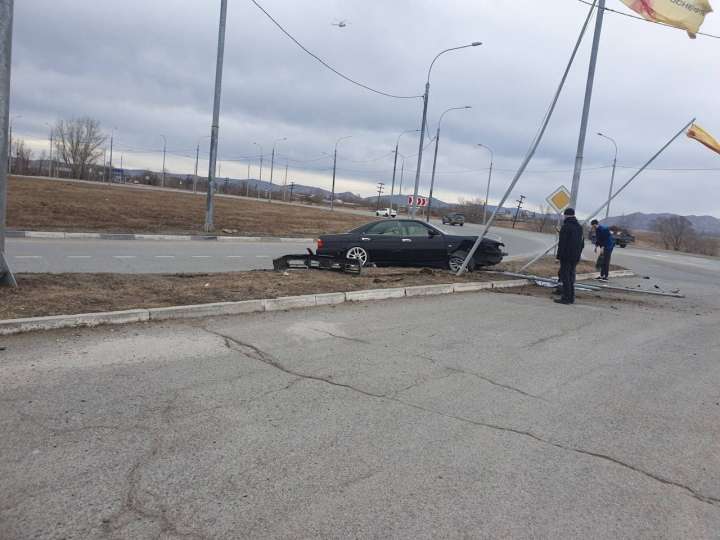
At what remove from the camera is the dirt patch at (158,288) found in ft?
22.9

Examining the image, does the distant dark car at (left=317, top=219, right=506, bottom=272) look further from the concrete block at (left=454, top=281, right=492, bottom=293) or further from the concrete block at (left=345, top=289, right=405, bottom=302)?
the concrete block at (left=345, top=289, right=405, bottom=302)

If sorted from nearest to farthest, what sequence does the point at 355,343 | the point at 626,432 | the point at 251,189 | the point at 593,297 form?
the point at 626,432
the point at 355,343
the point at 593,297
the point at 251,189

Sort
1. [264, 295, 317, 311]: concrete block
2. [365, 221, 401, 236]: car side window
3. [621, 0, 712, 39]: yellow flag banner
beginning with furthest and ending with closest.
Answer: 1. [365, 221, 401, 236]: car side window
2. [621, 0, 712, 39]: yellow flag banner
3. [264, 295, 317, 311]: concrete block

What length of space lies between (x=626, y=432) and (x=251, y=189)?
103 metres

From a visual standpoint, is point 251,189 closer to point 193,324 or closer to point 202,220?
point 202,220

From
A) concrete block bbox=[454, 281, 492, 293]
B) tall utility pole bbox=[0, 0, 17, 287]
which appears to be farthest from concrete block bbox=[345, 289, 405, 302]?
tall utility pole bbox=[0, 0, 17, 287]

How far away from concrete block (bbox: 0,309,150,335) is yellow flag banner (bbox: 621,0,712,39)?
435 inches

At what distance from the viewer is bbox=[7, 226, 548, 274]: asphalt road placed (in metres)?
12.0

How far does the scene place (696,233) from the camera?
289 ft

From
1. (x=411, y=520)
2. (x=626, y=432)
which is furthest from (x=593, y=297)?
(x=411, y=520)

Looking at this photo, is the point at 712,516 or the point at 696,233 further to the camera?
the point at 696,233

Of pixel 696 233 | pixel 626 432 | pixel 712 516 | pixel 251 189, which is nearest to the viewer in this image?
pixel 712 516

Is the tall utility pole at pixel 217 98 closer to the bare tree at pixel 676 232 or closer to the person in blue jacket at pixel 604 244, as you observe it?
the person in blue jacket at pixel 604 244

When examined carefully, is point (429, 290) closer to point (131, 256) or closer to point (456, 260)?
point (456, 260)
